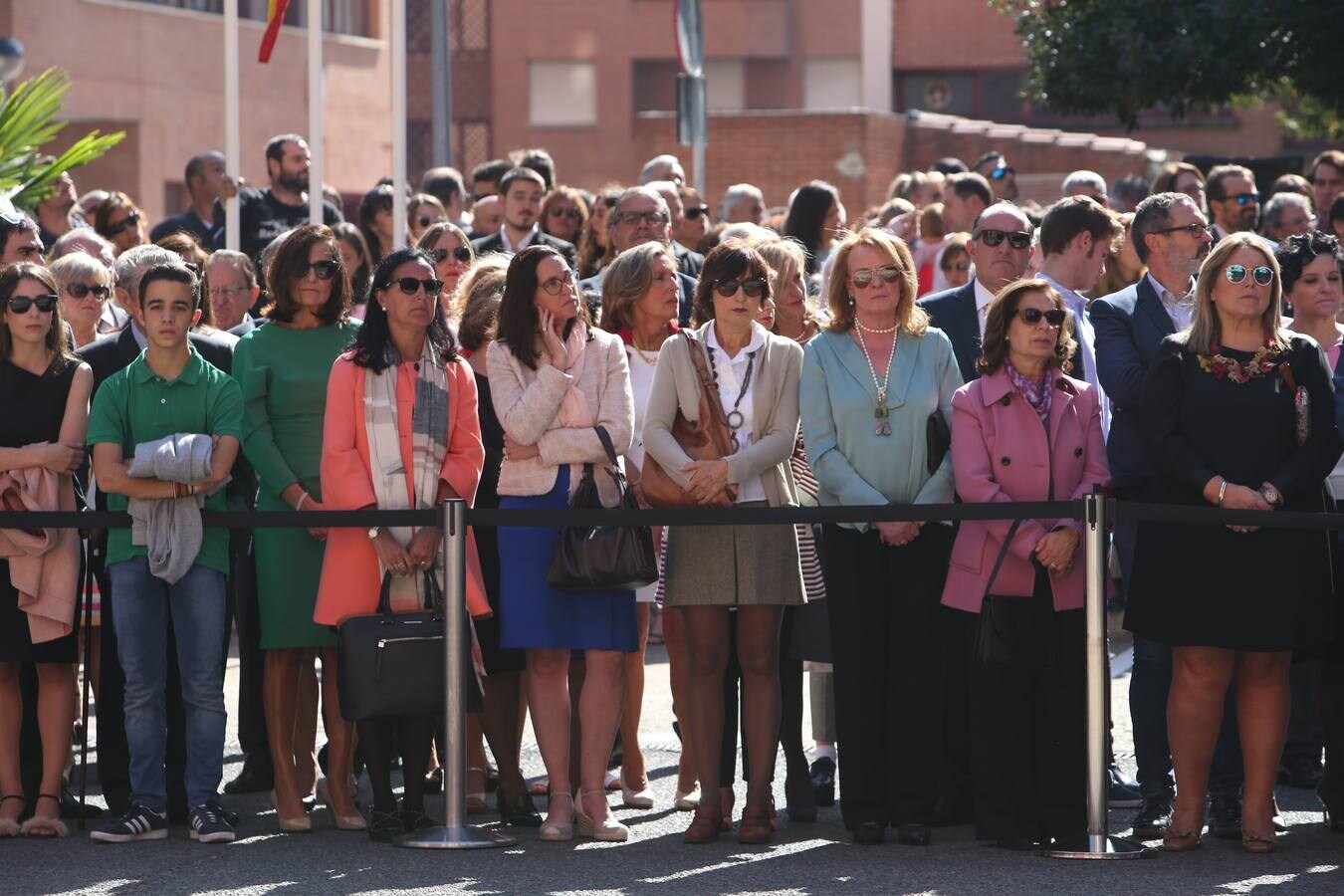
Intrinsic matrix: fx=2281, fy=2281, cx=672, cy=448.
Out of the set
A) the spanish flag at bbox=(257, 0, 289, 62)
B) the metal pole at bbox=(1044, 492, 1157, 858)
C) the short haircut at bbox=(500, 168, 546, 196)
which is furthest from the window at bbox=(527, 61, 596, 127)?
the metal pole at bbox=(1044, 492, 1157, 858)

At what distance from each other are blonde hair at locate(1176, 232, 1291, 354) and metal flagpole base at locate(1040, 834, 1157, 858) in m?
1.67

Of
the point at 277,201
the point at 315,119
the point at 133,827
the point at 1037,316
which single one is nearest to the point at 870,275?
the point at 1037,316

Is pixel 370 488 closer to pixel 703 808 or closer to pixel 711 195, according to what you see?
pixel 703 808

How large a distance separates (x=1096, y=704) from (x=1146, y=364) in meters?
1.33

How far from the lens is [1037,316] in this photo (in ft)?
25.5

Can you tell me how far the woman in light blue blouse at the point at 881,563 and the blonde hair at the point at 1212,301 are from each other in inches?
34.3

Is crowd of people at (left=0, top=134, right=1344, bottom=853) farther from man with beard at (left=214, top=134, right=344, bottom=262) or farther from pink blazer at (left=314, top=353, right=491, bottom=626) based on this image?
man with beard at (left=214, top=134, right=344, bottom=262)

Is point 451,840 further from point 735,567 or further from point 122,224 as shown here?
point 122,224

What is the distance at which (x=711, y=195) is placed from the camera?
1334 inches

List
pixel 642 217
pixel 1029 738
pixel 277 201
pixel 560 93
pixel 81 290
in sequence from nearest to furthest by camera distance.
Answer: pixel 1029 738 → pixel 81 290 → pixel 642 217 → pixel 277 201 → pixel 560 93

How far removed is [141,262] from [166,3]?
2705cm

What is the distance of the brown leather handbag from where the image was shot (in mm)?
7922

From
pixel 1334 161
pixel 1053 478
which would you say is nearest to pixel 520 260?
pixel 1053 478

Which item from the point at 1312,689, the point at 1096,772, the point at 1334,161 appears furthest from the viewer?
the point at 1334,161
